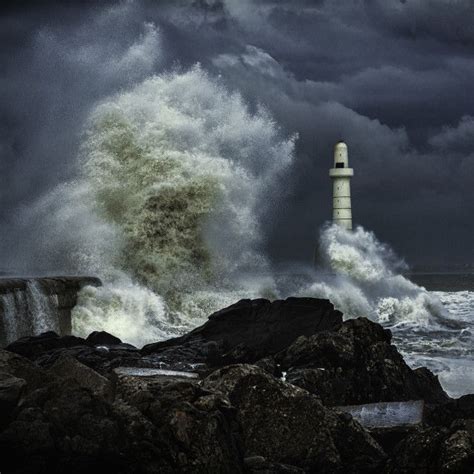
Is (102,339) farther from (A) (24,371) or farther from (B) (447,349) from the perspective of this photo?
(B) (447,349)

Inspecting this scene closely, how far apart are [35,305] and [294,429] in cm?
857

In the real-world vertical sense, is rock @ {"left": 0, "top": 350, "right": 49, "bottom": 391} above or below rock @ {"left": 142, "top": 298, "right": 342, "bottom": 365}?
below

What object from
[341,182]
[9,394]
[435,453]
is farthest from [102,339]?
[341,182]

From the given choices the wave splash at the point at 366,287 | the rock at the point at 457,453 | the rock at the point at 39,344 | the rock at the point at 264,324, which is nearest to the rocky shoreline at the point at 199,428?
the rock at the point at 457,453

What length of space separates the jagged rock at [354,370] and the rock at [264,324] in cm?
205

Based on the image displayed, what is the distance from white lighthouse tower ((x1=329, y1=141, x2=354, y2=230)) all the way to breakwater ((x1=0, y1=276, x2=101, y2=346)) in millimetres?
23318

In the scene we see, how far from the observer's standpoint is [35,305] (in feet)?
49.5

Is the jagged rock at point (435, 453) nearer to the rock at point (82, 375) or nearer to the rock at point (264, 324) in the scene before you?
the rock at point (82, 375)

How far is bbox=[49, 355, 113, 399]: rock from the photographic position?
291 inches

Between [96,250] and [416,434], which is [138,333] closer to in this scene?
[96,250]

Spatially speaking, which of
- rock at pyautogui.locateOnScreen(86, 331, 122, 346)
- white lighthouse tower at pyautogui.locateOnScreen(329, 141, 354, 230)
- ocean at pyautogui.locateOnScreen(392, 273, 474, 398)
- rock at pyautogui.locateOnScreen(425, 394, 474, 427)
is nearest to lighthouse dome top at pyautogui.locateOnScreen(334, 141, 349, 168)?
white lighthouse tower at pyautogui.locateOnScreen(329, 141, 354, 230)

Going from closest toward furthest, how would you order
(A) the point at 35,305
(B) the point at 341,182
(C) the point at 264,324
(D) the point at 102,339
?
1. (D) the point at 102,339
2. (C) the point at 264,324
3. (A) the point at 35,305
4. (B) the point at 341,182

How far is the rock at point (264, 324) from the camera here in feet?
44.3

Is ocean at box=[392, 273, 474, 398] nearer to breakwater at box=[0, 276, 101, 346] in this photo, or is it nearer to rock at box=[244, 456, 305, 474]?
breakwater at box=[0, 276, 101, 346]
